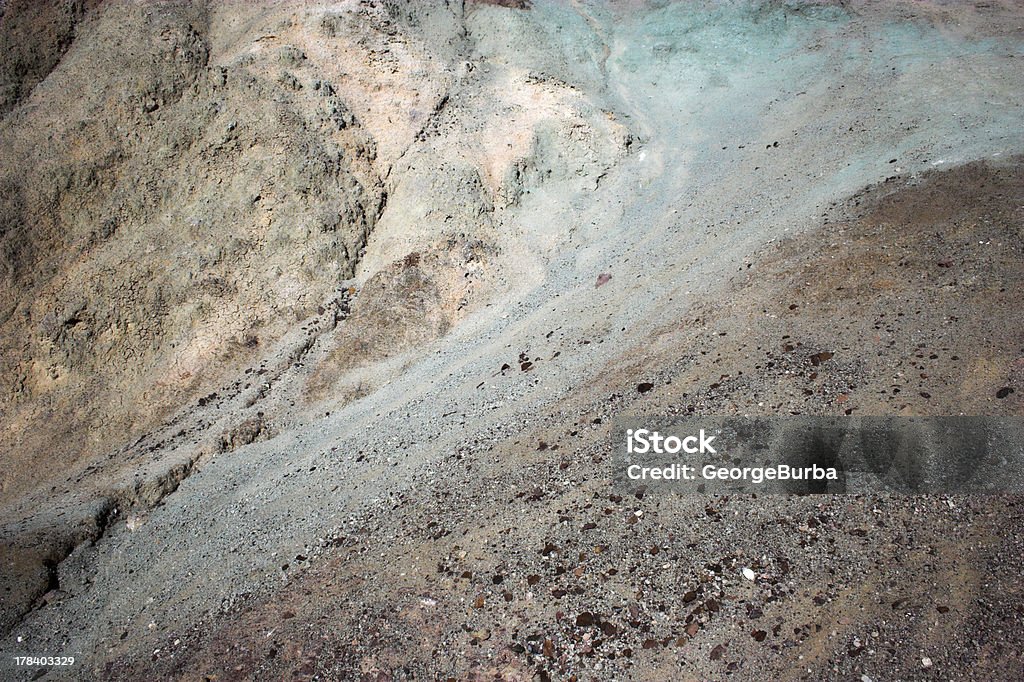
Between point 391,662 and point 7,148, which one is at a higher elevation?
point 7,148

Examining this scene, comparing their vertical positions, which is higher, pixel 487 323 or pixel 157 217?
pixel 157 217

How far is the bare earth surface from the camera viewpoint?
877cm

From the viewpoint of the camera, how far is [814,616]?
7891 mm

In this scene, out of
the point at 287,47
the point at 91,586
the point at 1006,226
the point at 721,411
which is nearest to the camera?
the point at 721,411

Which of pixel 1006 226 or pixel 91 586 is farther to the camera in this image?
pixel 1006 226

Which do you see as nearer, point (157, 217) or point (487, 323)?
point (487, 323)

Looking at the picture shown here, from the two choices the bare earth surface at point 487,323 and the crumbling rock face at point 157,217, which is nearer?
the bare earth surface at point 487,323

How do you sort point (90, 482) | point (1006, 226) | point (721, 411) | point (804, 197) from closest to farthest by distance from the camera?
point (721, 411)
point (1006, 226)
point (90, 482)
point (804, 197)

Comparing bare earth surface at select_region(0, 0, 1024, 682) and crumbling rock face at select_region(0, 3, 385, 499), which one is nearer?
bare earth surface at select_region(0, 0, 1024, 682)

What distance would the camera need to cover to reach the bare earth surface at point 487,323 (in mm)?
8766

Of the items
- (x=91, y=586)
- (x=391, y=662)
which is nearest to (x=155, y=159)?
(x=91, y=586)

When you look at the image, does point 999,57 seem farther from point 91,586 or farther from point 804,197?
point 91,586

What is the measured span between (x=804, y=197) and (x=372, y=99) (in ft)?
44.1

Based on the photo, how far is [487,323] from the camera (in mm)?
17000
